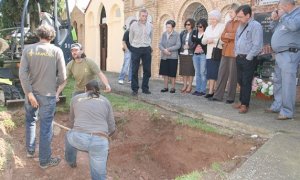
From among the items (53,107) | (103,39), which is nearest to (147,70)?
(53,107)

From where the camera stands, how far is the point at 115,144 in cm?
660

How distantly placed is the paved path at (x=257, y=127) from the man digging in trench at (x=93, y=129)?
1.68 m

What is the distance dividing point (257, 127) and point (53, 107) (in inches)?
125

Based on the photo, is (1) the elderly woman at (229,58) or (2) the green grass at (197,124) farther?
(1) the elderly woman at (229,58)

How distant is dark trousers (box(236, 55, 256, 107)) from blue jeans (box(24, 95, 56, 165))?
11.4ft

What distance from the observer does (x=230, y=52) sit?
698 centimetres

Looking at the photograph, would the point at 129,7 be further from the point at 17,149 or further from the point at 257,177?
the point at 257,177

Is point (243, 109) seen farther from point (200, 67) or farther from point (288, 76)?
point (200, 67)

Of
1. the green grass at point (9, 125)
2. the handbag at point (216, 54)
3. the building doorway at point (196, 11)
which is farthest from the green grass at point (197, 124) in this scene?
the building doorway at point (196, 11)

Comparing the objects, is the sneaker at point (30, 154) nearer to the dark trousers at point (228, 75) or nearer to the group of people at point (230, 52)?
the group of people at point (230, 52)

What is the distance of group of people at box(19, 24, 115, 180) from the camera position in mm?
4504

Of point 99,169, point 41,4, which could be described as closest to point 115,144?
point 99,169

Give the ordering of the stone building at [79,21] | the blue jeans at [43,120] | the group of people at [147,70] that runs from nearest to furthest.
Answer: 1. the group of people at [147,70]
2. the blue jeans at [43,120]
3. the stone building at [79,21]

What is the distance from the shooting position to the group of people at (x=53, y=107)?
450 centimetres
